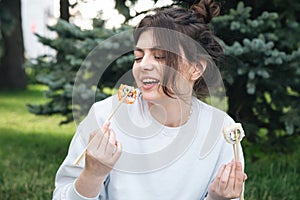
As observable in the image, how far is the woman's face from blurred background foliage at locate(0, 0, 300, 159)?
126cm

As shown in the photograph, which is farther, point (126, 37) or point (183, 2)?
point (126, 37)

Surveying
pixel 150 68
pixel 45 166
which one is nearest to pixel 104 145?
pixel 150 68

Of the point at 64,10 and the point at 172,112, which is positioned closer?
the point at 172,112

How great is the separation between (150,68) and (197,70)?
0.19 metres

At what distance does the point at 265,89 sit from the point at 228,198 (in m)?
2.18

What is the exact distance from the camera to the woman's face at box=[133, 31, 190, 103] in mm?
1441

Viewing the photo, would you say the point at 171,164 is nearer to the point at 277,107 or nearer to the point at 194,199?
the point at 194,199

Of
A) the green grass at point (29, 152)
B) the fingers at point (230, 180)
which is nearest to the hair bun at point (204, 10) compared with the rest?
the fingers at point (230, 180)

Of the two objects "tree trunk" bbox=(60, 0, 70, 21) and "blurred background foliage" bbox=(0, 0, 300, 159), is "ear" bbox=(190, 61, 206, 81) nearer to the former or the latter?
"blurred background foliage" bbox=(0, 0, 300, 159)

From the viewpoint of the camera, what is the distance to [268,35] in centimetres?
309

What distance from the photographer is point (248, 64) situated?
3133 mm

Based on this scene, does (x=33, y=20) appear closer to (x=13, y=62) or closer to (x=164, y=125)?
(x=13, y=62)

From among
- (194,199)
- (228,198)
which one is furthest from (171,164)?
(228,198)

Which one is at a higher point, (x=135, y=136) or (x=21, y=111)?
(x=135, y=136)
